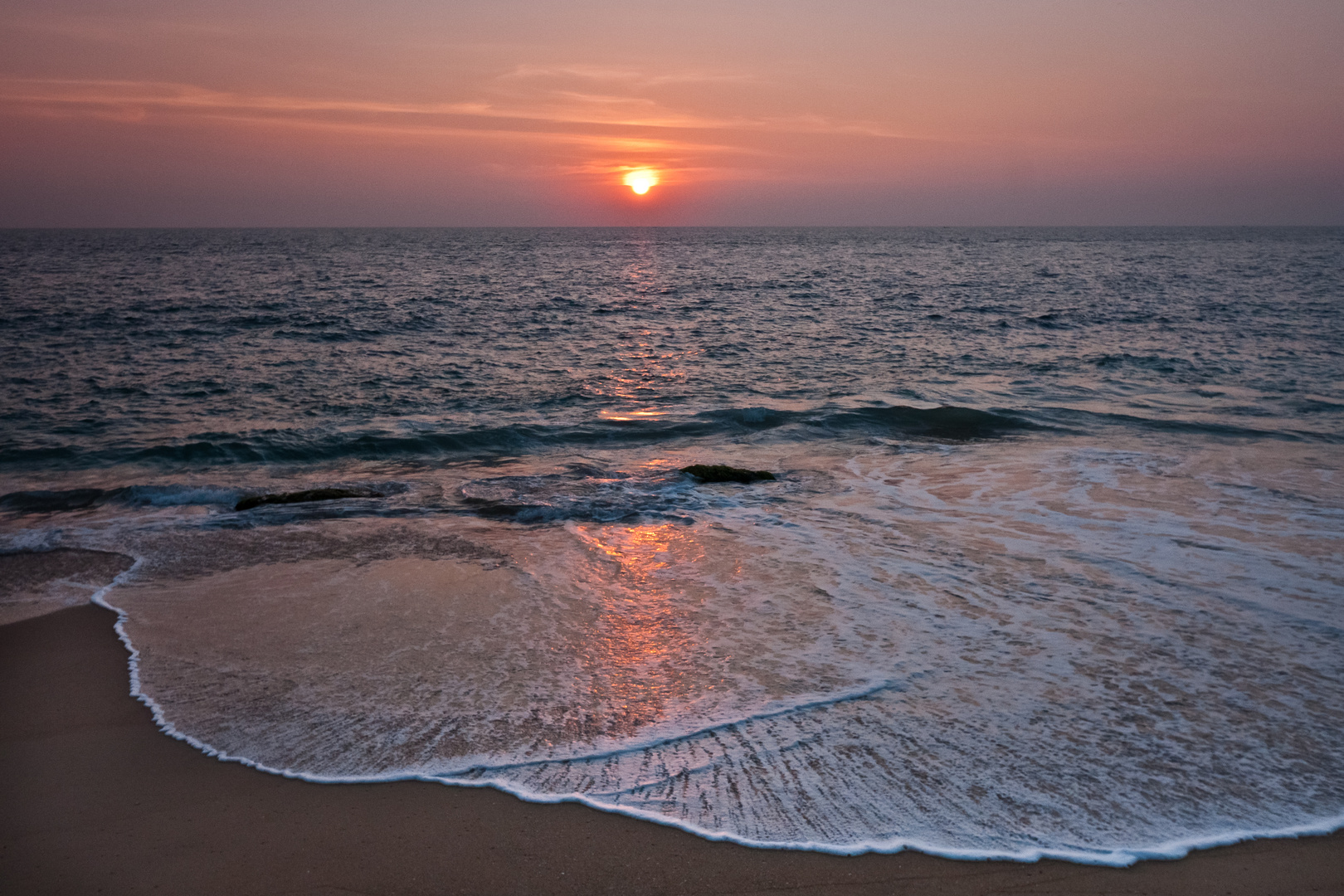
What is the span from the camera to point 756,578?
6949 millimetres

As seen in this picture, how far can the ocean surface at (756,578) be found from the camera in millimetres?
4129

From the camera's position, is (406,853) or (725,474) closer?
(406,853)

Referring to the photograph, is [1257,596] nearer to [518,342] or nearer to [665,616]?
[665,616]

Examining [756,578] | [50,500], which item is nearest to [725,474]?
[756,578]

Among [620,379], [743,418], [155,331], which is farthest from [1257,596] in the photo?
[155,331]

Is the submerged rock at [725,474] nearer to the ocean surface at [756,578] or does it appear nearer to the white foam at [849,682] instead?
the ocean surface at [756,578]

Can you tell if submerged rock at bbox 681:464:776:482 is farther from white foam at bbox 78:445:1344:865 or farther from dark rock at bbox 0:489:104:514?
dark rock at bbox 0:489:104:514

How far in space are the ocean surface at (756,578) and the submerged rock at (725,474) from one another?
21 centimetres

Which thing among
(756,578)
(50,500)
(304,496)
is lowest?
(50,500)

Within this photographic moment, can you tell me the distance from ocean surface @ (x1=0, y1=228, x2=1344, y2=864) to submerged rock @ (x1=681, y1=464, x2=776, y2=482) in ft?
0.68

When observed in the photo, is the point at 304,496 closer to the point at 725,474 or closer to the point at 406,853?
the point at 725,474

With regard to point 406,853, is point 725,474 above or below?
below

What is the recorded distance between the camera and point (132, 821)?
12.5 feet

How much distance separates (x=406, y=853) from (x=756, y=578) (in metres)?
3.94
